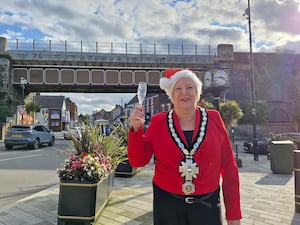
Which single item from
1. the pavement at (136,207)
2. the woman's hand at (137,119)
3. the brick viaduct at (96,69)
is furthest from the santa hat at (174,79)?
the brick viaduct at (96,69)

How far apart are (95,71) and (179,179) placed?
23.8m

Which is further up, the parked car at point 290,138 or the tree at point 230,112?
the tree at point 230,112

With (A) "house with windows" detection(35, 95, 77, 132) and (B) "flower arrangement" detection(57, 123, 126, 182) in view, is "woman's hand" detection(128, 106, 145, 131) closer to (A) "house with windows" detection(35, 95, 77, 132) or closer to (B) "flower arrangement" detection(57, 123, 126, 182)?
(B) "flower arrangement" detection(57, 123, 126, 182)

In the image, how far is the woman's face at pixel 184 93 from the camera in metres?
1.99

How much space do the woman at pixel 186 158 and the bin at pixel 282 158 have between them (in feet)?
23.5

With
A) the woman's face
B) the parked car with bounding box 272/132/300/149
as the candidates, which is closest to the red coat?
the woman's face

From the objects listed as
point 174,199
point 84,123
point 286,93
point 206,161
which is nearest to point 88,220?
point 84,123

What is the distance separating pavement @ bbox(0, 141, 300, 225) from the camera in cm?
386

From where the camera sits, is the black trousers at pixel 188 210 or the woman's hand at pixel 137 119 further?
the woman's hand at pixel 137 119

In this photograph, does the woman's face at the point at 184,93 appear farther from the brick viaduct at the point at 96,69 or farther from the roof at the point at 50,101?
the roof at the point at 50,101

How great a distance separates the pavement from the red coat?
1.96 metres

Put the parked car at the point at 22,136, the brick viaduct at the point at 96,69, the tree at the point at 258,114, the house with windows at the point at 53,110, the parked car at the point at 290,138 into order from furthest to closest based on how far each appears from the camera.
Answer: the house with windows at the point at 53,110 < the tree at the point at 258,114 < the brick viaduct at the point at 96,69 < the parked car at the point at 22,136 < the parked car at the point at 290,138

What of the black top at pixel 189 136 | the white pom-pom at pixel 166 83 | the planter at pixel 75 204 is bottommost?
the planter at pixel 75 204

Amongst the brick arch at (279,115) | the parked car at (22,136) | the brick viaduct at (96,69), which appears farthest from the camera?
the brick arch at (279,115)
